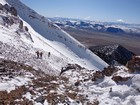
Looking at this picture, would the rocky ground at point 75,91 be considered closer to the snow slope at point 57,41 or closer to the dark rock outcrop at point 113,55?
the snow slope at point 57,41

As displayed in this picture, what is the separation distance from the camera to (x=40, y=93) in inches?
698

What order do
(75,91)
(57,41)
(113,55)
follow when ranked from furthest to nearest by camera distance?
(57,41) → (113,55) → (75,91)

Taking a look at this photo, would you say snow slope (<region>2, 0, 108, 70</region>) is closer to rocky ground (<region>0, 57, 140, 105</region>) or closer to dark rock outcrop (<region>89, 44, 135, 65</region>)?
dark rock outcrop (<region>89, 44, 135, 65</region>)

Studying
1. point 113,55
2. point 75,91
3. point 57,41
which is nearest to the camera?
point 75,91

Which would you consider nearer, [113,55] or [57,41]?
[113,55]

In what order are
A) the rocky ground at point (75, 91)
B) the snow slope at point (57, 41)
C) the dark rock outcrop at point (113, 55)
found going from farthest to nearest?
the dark rock outcrop at point (113, 55), the snow slope at point (57, 41), the rocky ground at point (75, 91)

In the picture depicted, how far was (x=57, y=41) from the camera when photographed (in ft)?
277

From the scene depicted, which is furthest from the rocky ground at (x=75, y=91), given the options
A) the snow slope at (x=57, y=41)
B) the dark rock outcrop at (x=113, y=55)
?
the dark rock outcrop at (x=113, y=55)

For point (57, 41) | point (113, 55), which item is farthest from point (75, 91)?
point (57, 41)

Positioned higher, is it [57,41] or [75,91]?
[75,91]

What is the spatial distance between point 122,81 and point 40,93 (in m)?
6.31

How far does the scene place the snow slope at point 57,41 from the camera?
73.4 m

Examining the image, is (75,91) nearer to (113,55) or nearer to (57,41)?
(113,55)

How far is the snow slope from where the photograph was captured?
7341cm
